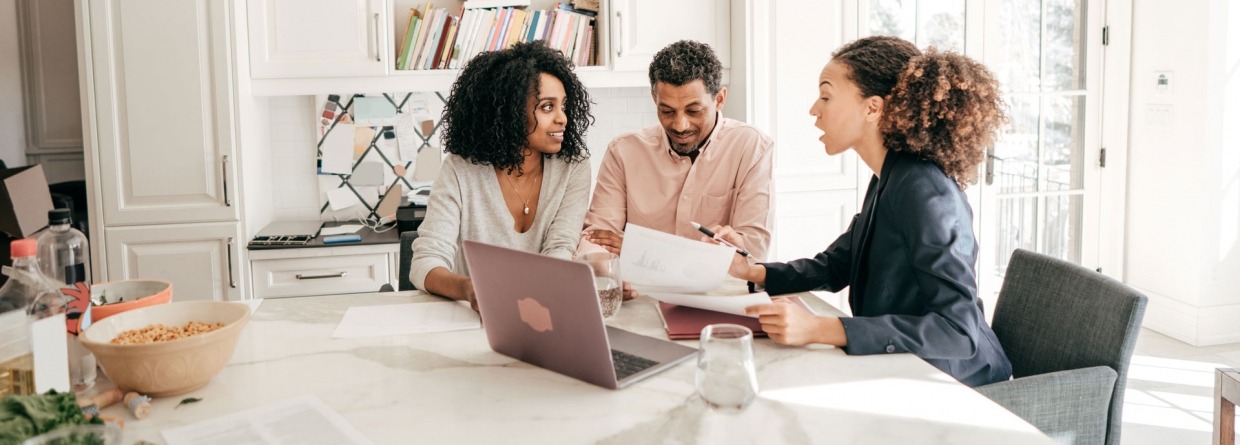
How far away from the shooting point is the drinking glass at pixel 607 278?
1692 millimetres

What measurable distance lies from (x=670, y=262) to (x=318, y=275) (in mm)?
1969

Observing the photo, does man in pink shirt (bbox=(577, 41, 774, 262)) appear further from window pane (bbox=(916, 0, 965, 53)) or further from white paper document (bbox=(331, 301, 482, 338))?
window pane (bbox=(916, 0, 965, 53))

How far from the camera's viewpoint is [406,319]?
1.82 metres

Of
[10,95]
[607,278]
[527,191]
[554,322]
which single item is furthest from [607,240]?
[10,95]

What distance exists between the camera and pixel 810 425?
4.04ft

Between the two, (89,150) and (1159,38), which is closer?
(89,150)

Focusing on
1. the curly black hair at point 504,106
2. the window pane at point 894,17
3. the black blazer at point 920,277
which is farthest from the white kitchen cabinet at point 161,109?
the window pane at point 894,17

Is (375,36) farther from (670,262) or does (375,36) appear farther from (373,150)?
(670,262)

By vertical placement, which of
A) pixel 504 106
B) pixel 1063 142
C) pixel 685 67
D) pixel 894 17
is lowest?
pixel 1063 142

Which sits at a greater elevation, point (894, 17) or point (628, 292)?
point (894, 17)

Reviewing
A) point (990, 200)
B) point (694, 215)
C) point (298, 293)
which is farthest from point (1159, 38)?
point (298, 293)

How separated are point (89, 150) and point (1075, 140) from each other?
419 cm

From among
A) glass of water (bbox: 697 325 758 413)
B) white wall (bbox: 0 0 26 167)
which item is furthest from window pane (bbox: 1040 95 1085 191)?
white wall (bbox: 0 0 26 167)

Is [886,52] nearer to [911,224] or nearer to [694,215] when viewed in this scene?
[911,224]
